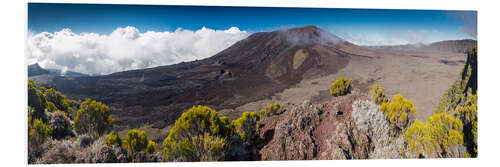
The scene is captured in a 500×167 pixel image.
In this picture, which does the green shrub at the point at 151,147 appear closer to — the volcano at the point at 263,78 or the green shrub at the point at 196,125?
the green shrub at the point at 196,125

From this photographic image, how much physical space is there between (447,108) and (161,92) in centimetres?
609

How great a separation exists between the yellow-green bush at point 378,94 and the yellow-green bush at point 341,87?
469 mm

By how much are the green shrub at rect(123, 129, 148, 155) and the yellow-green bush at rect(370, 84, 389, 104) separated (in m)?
4.42

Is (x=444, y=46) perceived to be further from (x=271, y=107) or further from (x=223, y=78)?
(x=223, y=78)

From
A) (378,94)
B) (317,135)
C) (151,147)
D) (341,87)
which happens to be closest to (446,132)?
(378,94)

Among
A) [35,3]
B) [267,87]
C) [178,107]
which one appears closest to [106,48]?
[35,3]

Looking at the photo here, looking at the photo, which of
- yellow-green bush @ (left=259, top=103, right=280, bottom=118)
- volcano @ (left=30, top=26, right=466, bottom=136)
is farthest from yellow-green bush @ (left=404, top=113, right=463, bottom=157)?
yellow-green bush @ (left=259, top=103, right=280, bottom=118)

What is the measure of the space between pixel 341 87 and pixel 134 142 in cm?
424

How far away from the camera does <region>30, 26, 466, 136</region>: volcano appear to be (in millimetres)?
4621

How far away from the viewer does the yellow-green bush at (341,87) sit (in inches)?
198

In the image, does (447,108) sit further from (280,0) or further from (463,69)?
(280,0)

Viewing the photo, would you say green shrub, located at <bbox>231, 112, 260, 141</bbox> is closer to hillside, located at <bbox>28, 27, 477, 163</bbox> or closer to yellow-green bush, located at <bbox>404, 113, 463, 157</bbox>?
hillside, located at <bbox>28, 27, 477, 163</bbox>

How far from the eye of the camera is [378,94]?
4.65 meters

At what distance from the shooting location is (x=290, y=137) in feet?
14.1
